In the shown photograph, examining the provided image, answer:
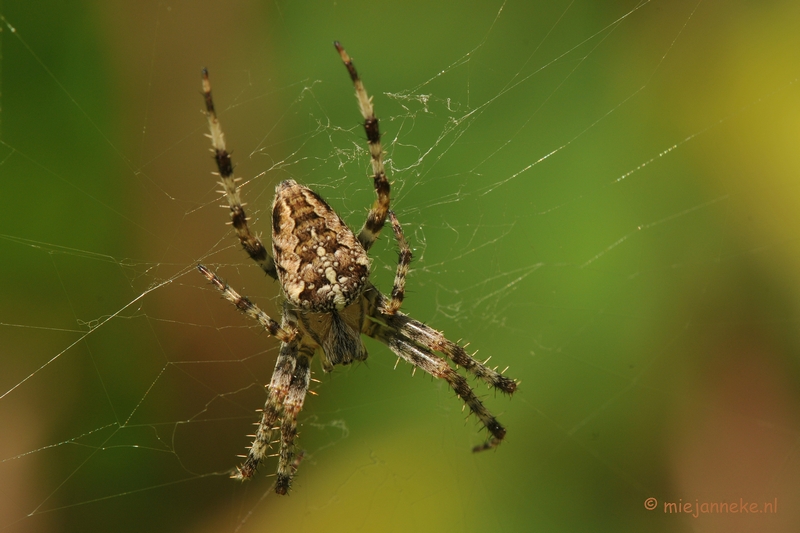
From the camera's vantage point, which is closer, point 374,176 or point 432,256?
point 374,176

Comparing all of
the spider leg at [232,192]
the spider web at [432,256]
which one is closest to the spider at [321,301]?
the spider leg at [232,192]

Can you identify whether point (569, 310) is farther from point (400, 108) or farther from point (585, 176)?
point (400, 108)

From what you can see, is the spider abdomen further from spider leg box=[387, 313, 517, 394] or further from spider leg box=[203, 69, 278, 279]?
spider leg box=[387, 313, 517, 394]

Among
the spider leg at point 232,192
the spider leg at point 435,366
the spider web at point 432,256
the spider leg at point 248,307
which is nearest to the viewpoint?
the spider leg at point 232,192

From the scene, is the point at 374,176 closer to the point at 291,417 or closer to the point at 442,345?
the point at 442,345

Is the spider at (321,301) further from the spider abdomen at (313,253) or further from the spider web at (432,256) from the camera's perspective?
the spider web at (432,256)

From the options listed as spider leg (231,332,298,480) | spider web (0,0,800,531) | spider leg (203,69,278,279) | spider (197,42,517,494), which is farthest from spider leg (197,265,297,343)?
spider web (0,0,800,531)

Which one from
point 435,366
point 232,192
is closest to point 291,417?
point 435,366

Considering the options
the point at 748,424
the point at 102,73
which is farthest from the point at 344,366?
the point at 748,424
